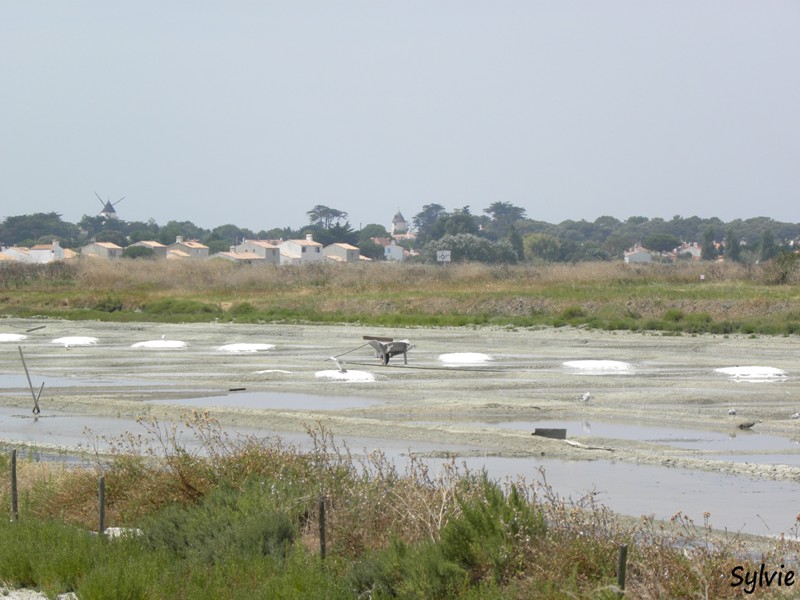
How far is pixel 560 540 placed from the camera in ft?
31.6

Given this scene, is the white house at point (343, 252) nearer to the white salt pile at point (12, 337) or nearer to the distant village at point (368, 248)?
the distant village at point (368, 248)

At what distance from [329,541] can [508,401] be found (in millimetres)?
14297

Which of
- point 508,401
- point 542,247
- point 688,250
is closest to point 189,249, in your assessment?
point 542,247

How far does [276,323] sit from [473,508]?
4280 centimetres

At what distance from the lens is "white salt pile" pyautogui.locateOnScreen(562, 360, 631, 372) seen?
3212 cm

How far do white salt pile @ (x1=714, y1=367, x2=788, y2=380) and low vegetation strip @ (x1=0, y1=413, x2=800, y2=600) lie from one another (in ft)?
57.2

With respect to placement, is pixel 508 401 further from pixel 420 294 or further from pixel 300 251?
pixel 300 251

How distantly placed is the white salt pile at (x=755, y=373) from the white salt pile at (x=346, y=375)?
384 inches

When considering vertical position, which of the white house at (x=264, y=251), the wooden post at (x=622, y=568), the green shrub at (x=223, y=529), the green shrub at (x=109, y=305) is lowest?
the green shrub at (x=109, y=305)

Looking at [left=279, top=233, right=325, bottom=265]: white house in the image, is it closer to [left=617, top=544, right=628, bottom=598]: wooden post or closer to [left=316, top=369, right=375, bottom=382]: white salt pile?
[left=316, top=369, right=375, bottom=382]: white salt pile

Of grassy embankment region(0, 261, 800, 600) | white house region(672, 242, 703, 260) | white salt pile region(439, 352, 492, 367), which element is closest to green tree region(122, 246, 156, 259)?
white house region(672, 242, 703, 260)

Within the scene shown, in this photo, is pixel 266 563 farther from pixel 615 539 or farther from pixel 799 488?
pixel 799 488

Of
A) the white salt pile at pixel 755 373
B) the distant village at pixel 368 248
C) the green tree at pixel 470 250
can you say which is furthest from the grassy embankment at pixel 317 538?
the green tree at pixel 470 250

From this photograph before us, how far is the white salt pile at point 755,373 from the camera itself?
97.1 feet
